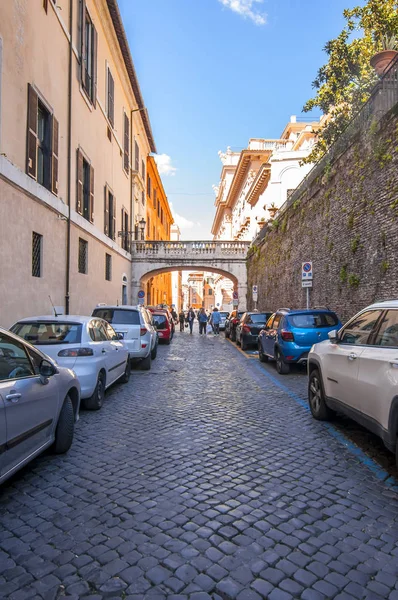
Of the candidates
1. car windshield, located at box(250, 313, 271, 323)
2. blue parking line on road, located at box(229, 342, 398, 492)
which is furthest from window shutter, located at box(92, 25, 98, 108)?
blue parking line on road, located at box(229, 342, 398, 492)

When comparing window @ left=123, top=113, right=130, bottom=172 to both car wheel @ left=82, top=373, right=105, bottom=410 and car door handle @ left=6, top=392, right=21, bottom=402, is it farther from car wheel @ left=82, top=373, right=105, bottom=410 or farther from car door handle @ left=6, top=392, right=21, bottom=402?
car door handle @ left=6, top=392, right=21, bottom=402

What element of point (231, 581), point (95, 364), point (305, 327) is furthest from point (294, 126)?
point (231, 581)

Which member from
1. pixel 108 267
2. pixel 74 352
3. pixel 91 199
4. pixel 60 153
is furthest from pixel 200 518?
pixel 108 267

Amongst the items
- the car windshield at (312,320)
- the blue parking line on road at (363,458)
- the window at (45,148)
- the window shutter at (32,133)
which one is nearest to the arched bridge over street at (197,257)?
the window at (45,148)

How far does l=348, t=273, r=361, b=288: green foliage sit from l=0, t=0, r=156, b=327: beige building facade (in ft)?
27.9

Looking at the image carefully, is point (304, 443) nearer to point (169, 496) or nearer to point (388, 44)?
point (169, 496)

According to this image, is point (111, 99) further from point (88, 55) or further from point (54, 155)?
point (54, 155)

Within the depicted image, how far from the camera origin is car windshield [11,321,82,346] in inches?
262

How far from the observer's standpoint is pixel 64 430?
4.62 m

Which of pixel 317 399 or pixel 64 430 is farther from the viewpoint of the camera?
pixel 317 399

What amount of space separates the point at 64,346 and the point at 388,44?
1367 centimetres

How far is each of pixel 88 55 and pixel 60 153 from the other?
5.77m

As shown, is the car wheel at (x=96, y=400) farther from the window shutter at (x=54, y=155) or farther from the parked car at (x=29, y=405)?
the window shutter at (x=54, y=155)

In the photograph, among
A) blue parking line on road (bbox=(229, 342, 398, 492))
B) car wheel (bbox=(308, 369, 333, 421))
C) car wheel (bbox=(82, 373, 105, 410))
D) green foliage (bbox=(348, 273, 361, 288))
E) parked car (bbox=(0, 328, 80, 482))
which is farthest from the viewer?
green foliage (bbox=(348, 273, 361, 288))
